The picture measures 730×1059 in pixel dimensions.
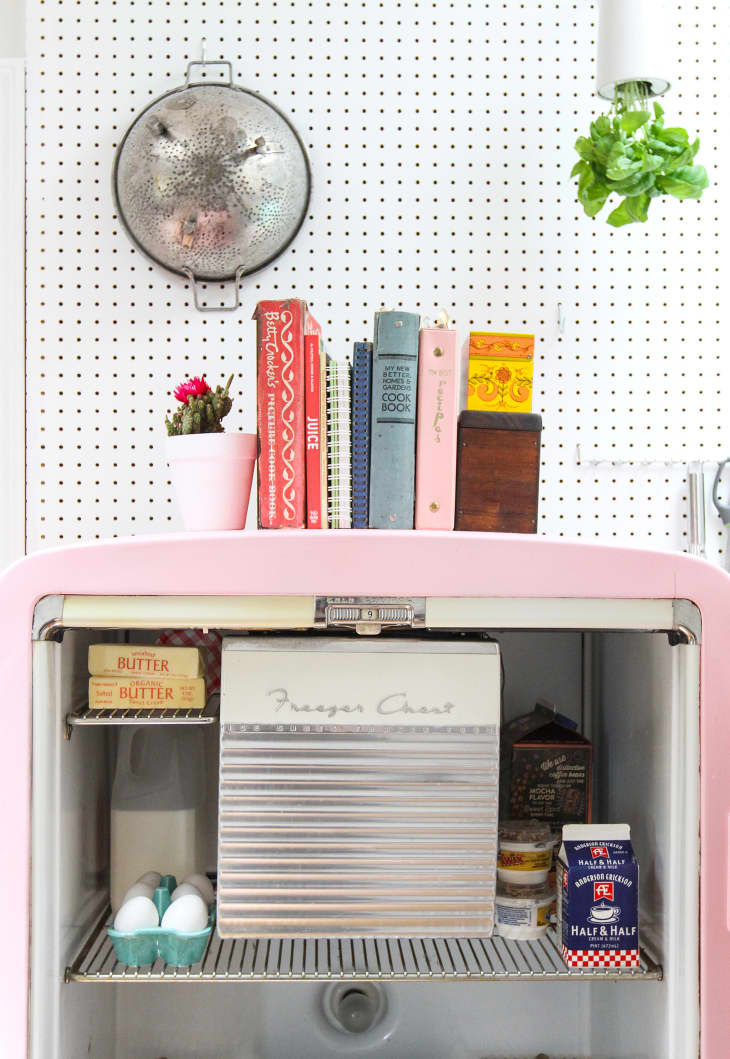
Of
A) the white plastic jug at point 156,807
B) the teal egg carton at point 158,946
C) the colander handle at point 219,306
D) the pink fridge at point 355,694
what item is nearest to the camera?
the pink fridge at point 355,694

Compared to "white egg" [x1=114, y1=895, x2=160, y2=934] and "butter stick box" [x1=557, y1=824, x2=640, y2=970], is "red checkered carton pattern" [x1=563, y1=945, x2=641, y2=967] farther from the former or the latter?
"white egg" [x1=114, y1=895, x2=160, y2=934]

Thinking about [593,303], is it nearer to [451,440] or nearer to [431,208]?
[431,208]

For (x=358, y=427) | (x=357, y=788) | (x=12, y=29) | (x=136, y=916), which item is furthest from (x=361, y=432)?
(x=12, y=29)

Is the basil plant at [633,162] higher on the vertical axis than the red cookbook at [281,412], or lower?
higher

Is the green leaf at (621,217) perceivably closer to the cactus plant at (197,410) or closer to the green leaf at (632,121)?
the green leaf at (632,121)

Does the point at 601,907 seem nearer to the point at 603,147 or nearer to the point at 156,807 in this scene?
the point at 156,807

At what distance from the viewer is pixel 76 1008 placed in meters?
1.20

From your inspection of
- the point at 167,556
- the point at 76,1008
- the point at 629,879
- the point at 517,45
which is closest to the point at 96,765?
the point at 76,1008

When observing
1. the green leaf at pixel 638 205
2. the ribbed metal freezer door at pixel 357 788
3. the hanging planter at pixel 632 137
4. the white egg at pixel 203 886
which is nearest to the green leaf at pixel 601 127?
the hanging planter at pixel 632 137

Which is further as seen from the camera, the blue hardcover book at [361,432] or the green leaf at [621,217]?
the green leaf at [621,217]

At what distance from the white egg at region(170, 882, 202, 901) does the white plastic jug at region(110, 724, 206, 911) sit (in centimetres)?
6

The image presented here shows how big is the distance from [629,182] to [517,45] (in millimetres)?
349

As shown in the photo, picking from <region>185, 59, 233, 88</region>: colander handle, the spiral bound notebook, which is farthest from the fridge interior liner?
<region>185, 59, 233, 88</region>: colander handle

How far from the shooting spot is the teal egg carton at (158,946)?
1.17 meters
